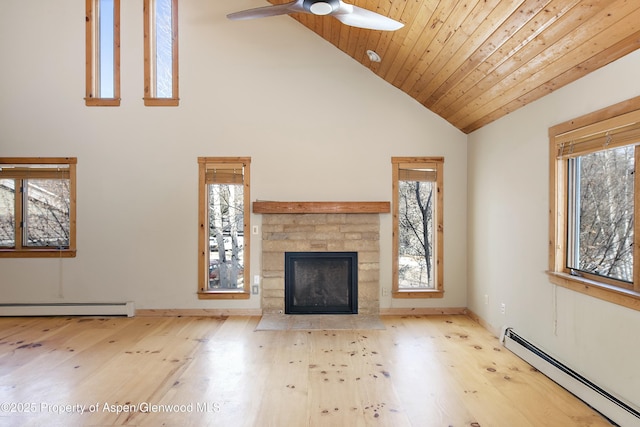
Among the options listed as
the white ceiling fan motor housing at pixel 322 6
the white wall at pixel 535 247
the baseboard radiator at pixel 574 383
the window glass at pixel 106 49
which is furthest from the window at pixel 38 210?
the baseboard radiator at pixel 574 383

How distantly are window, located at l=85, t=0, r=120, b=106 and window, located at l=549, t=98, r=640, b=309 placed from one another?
16.4 feet

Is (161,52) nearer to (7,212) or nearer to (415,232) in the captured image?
(7,212)

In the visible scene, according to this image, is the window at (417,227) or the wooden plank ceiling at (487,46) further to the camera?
the window at (417,227)

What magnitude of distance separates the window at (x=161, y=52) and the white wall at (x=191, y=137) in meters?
0.10

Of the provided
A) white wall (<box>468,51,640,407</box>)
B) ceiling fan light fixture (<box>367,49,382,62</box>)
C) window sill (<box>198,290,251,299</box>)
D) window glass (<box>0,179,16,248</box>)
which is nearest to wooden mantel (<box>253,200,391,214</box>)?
window sill (<box>198,290,251,299</box>)

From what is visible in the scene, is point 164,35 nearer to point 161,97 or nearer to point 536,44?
point 161,97

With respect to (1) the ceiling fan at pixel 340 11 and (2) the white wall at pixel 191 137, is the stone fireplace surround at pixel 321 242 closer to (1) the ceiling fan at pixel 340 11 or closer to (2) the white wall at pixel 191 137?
(2) the white wall at pixel 191 137

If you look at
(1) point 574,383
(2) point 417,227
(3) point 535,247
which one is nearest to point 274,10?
(3) point 535,247

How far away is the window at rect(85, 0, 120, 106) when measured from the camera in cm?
477

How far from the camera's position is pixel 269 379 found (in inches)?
119

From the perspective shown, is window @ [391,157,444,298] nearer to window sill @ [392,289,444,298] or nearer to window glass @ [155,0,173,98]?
window sill @ [392,289,444,298]

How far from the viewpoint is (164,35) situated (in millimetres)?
4820

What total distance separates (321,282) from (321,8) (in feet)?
10.5

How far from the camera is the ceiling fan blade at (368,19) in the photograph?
8.88ft
